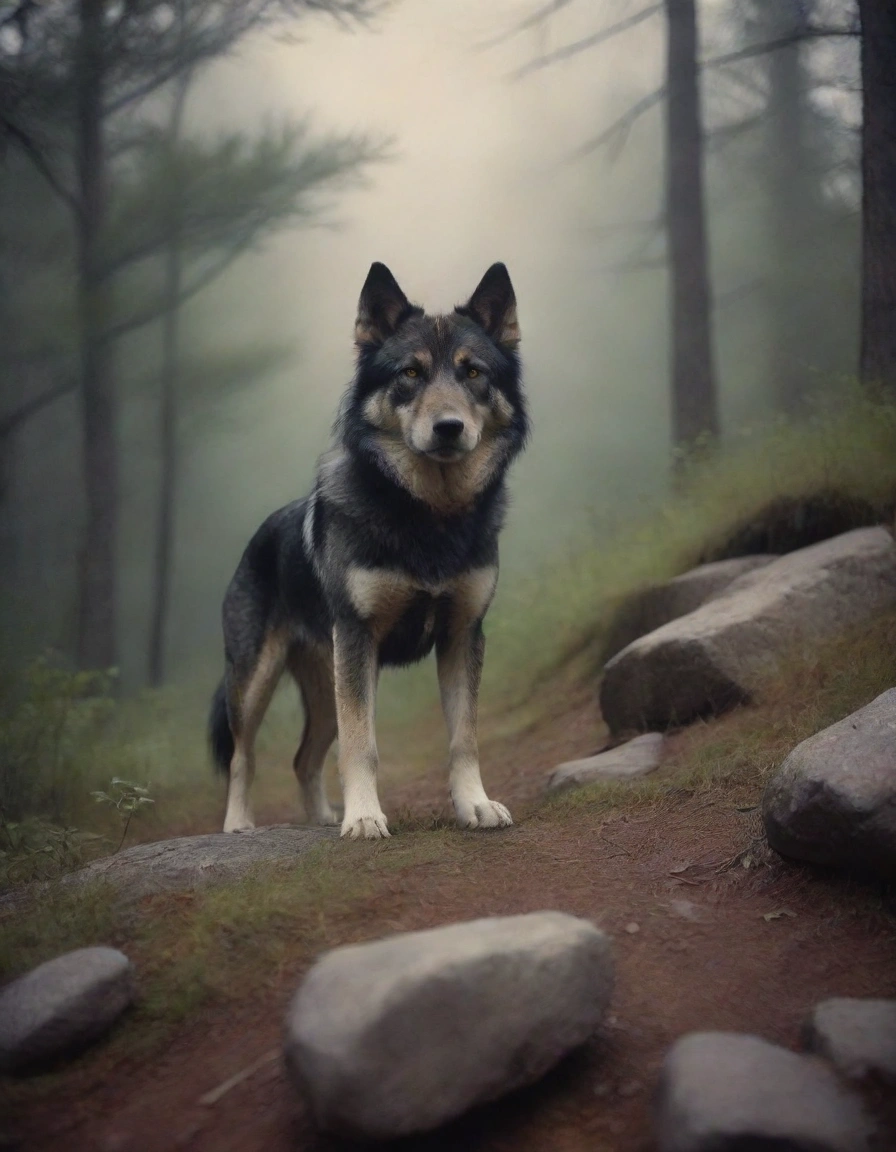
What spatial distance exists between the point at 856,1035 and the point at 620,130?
945 centimetres

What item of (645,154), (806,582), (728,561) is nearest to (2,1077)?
(806,582)

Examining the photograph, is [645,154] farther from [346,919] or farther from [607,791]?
[346,919]

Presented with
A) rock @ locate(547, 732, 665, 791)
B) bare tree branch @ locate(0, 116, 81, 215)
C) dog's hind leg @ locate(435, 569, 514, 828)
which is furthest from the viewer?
bare tree branch @ locate(0, 116, 81, 215)

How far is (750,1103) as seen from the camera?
184cm

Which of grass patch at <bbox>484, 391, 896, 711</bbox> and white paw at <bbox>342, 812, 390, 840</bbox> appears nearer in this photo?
white paw at <bbox>342, 812, 390, 840</bbox>

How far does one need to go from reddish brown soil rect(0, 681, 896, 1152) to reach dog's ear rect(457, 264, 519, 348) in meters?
2.29

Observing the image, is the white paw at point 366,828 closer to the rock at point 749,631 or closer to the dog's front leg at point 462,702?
the dog's front leg at point 462,702

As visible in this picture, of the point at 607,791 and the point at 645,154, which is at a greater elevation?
the point at 645,154

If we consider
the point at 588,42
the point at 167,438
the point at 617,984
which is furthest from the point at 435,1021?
the point at 167,438

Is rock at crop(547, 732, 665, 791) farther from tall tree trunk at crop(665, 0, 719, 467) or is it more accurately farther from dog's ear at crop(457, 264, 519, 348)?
tall tree trunk at crop(665, 0, 719, 467)

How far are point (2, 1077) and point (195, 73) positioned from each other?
1030 centimetres

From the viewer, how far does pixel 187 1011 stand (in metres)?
2.55

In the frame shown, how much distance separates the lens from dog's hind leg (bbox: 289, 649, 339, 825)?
5.20 m

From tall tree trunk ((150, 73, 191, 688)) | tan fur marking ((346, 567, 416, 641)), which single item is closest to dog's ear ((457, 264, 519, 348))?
tan fur marking ((346, 567, 416, 641))
